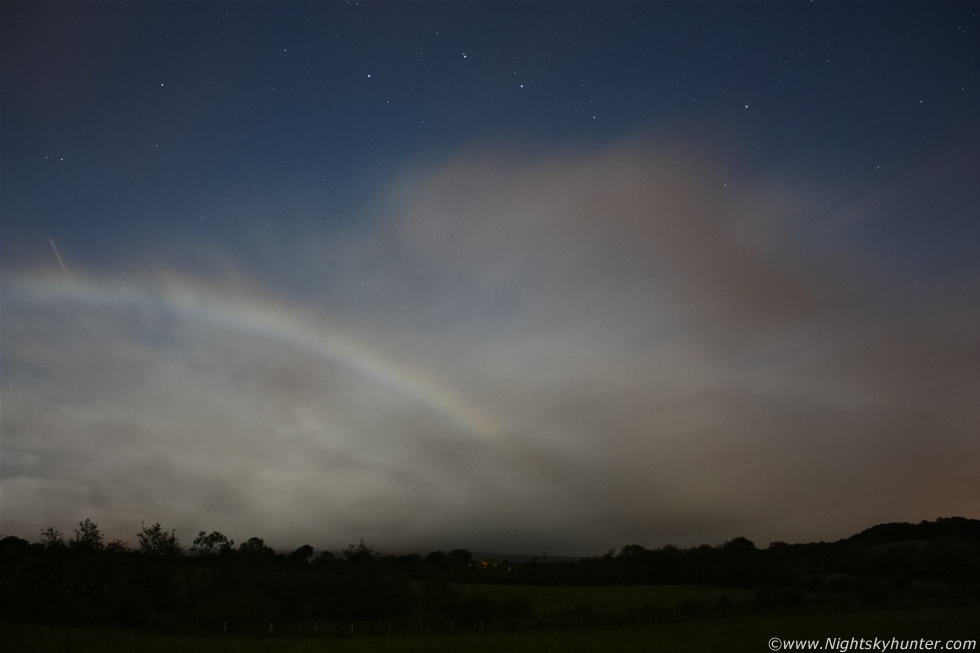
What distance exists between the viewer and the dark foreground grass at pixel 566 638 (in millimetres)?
35031

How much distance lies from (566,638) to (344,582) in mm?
32117

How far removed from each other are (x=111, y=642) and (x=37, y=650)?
5.22 metres

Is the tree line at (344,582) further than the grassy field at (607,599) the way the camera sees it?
No

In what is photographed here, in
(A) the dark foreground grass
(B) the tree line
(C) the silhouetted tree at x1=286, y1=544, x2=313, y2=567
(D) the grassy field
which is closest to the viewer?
(A) the dark foreground grass

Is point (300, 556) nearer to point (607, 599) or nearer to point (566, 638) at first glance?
point (607, 599)

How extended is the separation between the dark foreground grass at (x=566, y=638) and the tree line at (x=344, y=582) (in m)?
7.99

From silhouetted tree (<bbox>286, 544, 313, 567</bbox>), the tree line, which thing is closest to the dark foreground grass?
the tree line

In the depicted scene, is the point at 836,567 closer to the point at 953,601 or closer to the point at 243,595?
the point at 953,601

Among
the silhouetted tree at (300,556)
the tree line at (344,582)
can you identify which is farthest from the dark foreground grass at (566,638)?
the silhouetted tree at (300,556)

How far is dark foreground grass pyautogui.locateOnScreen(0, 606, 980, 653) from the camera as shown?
3503 cm

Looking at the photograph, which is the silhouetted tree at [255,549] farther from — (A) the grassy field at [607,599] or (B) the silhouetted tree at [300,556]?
(A) the grassy field at [607,599]

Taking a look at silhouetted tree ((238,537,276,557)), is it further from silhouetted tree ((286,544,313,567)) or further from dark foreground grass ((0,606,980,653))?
dark foreground grass ((0,606,980,653))

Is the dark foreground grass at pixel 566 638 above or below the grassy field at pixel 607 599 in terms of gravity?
above

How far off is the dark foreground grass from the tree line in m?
7.99
